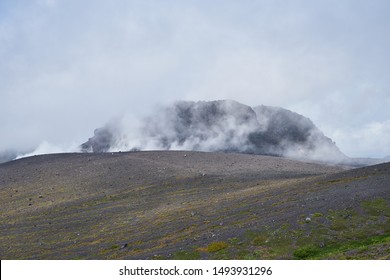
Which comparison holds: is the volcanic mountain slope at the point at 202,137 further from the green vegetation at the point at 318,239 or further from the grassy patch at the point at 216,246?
the grassy patch at the point at 216,246

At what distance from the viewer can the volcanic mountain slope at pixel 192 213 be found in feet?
123

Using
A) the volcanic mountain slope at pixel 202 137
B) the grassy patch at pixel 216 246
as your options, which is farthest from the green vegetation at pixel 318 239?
the volcanic mountain slope at pixel 202 137

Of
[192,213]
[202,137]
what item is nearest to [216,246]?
[192,213]

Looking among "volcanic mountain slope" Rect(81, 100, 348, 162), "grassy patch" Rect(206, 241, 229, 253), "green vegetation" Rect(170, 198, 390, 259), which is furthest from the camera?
"volcanic mountain slope" Rect(81, 100, 348, 162)

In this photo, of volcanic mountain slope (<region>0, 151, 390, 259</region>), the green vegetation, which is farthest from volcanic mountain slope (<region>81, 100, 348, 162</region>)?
the green vegetation

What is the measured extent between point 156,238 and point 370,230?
2250 cm

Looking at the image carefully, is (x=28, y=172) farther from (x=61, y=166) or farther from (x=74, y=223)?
(x=74, y=223)

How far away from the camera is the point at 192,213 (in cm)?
5666

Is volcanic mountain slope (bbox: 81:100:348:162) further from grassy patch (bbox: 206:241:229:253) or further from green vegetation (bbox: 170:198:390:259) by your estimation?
grassy patch (bbox: 206:241:229:253)

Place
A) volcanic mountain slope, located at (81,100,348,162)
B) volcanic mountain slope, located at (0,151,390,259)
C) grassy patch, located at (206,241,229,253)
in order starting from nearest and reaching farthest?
1. volcanic mountain slope, located at (0,151,390,259)
2. grassy patch, located at (206,241,229,253)
3. volcanic mountain slope, located at (81,100,348,162)

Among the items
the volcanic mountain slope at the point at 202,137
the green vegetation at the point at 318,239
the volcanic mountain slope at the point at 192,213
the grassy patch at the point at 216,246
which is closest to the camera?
the green vegetation at the point at 318,239

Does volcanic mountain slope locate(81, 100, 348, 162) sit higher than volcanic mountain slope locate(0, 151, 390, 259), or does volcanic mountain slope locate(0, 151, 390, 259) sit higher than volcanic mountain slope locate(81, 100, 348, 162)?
volcanic mountain slope locate(81, 100, 348, 162)

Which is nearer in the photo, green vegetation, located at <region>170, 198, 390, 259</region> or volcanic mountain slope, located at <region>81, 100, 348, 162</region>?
green vegetation, located at <region>170, 198, 390, 259</region>

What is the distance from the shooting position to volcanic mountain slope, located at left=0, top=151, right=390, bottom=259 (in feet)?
123
